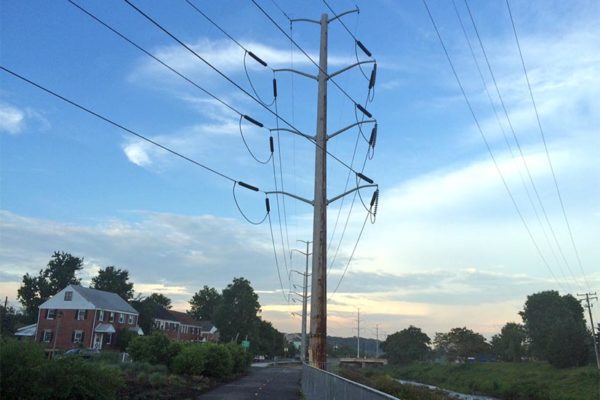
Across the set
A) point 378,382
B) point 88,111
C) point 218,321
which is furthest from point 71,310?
point 88,111

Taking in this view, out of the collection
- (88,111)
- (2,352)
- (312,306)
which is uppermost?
(88,111)

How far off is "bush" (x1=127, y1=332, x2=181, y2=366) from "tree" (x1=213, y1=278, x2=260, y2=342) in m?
71.3

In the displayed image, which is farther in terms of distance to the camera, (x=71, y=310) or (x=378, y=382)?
(x=71, y=310)

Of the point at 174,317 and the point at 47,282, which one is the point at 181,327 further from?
the point at 47,282

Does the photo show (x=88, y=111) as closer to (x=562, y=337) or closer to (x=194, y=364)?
(x=194, y=364)

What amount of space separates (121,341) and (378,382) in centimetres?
5701

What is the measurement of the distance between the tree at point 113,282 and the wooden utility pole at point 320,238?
10078 centimetres

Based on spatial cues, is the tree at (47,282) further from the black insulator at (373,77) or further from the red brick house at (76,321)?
the black insulator at (373,77)

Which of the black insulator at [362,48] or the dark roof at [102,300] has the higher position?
the black insulator at [362,48]

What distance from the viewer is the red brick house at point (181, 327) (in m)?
104

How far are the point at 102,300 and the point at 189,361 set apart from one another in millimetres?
47169

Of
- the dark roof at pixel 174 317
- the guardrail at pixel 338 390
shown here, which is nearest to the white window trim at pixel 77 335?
the dark roof at pixel 174 317

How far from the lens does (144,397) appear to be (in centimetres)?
2198

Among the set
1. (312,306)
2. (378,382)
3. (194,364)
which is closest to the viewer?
(312,306)
